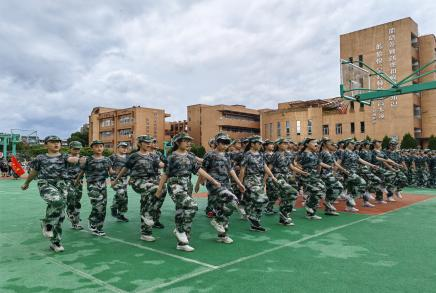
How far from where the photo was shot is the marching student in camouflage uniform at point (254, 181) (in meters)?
6.82

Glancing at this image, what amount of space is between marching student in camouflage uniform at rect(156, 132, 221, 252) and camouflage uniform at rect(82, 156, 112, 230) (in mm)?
1613

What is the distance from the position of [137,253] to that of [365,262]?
3330mm

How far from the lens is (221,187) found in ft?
20.0


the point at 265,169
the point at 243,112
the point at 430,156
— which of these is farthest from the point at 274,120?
the point at 265,169

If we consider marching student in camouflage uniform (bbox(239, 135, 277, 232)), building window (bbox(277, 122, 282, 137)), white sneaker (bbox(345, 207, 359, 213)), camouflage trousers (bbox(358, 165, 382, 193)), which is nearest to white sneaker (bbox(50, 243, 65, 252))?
marching student in camouflage uniform (bbox(239, 135, 277, 232))

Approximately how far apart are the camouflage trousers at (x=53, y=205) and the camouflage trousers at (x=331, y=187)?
19.9 feet

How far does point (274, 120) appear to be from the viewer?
52.8m

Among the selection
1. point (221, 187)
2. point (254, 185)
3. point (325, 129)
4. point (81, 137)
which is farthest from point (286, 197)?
point (81, 137)

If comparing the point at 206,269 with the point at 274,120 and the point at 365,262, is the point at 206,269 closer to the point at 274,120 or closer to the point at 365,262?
the point at 365,262

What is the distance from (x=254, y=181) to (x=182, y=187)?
1.90 metres

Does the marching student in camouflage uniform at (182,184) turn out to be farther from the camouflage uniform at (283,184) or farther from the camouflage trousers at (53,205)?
the camouflage uniform at (283,184)

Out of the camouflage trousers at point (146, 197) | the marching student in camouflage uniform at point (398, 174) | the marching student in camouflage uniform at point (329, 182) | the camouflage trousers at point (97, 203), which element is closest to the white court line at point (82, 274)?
the camouflage trousers at point (97, 203)

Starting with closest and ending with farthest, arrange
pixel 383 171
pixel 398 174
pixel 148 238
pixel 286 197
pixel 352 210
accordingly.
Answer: pixel 148 238, pixel 286 197, pixel 352 210, pixel 383 171, pixel 398 174

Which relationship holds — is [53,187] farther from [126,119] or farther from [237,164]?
[126,119]
